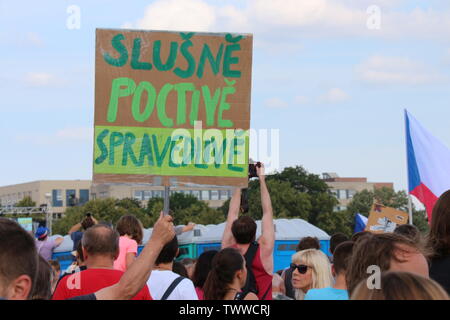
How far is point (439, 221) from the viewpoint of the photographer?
191 inches

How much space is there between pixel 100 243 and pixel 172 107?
2.03 meters

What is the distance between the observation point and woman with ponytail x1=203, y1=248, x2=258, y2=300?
5.31 metres

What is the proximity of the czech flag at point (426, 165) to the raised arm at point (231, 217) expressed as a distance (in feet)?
20.0

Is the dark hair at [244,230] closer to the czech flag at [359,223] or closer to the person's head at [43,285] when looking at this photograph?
the person's head at [43,285]

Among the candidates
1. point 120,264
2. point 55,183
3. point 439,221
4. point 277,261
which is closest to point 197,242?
point 277,261

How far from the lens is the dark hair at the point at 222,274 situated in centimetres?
530

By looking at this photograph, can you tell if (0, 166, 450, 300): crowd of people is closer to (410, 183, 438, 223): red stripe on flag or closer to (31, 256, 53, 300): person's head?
(31, 256, 53, 300): person's head

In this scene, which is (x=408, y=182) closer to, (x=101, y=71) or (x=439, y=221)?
(x=101, y=71)

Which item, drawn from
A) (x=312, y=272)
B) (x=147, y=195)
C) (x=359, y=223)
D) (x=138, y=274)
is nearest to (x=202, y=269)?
(x=312, y=272)

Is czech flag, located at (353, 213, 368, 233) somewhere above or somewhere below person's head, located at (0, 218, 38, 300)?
below

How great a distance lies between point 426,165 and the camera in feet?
43.9

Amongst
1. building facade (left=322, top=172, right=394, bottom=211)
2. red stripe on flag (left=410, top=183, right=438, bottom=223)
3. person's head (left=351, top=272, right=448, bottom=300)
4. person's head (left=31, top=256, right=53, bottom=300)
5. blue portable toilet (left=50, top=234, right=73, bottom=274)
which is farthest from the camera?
building facade (left=322, top=172, right=394, bottom=211)

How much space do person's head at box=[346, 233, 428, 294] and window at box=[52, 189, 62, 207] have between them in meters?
167

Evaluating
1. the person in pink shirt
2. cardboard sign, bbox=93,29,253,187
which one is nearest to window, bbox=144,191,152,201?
the person in pink shirt
